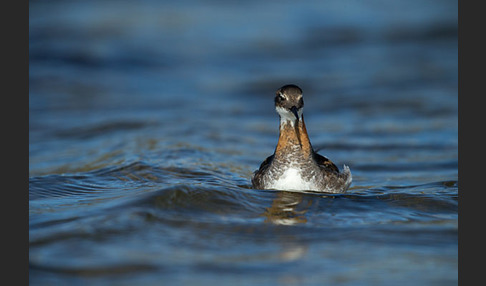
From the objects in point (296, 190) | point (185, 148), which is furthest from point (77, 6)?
point (296, 190)

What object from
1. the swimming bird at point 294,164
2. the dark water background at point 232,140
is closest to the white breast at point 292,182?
the swimming bird at point 294,164

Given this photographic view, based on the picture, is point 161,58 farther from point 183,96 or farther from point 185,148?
point 185,148

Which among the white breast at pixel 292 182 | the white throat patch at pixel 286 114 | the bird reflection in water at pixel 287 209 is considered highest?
the white throat patch at pixel 286 114

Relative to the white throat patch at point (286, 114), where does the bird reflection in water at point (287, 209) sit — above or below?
below

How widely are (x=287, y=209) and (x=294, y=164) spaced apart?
786mm

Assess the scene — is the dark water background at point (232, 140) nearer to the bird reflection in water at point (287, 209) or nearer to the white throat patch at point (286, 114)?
the bird reflection in water at point (287, 209)

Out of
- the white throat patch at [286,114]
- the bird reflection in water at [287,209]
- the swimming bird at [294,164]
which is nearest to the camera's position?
the bird reflection in water at [287,209]

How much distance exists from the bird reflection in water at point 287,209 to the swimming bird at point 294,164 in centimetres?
15

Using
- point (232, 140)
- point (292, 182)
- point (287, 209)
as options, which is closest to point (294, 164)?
point (292, 182)

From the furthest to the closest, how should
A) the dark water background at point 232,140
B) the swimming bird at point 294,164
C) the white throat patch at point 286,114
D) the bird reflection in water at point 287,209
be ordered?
1. the white throat patch at point 286,114
2. the swimming bird at point 294,164
3. the bird reflection in water at point 287,209
4. the dark water background at point 232,140

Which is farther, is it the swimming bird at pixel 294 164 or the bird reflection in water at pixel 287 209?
the swimming bird at pixel 294 164

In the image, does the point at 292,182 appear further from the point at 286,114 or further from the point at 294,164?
the point at 286,114

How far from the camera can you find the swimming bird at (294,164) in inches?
316

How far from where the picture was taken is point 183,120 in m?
12.7
